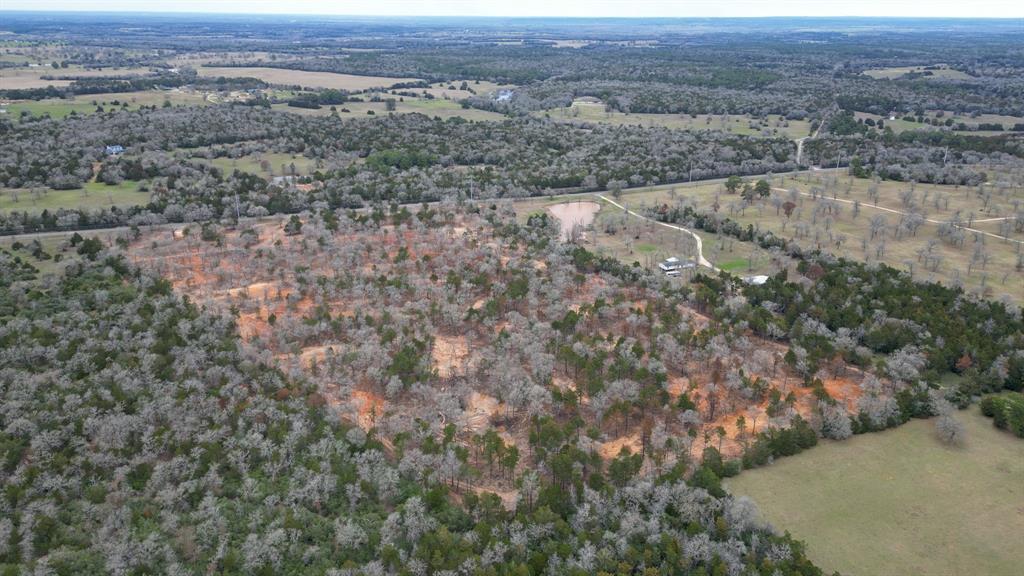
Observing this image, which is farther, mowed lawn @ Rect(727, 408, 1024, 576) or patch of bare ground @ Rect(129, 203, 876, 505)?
patch of bare ground @ Rect(129, 203, 876, 505)

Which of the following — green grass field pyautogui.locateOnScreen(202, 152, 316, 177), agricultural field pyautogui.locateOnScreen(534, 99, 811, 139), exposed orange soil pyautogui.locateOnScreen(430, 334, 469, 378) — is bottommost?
exposed orange soil pyautogui.locateOnScreen(430, 334, 469, 378)

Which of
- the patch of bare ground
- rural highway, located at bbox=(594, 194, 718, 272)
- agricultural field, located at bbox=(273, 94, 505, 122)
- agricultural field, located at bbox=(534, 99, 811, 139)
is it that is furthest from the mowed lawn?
agricultural field, located at bbox=(273, 94, 505, 122)

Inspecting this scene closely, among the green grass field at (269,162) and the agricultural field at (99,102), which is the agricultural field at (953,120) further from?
the agricultural field at (99,102)

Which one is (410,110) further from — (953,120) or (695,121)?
(953,120)

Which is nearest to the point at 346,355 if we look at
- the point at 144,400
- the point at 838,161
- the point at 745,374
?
the point at 144,400

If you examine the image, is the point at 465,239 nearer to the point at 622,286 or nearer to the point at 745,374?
the point at 622,286

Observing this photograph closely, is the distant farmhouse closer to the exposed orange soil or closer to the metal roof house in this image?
the metal roof house

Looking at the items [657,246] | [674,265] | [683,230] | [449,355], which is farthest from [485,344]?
[683,230]
